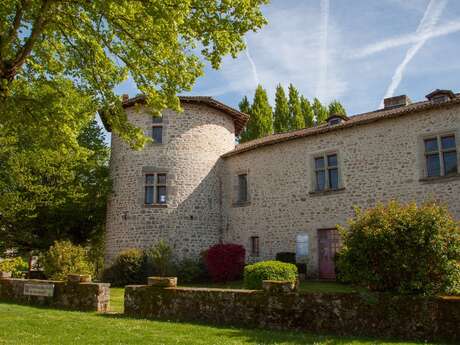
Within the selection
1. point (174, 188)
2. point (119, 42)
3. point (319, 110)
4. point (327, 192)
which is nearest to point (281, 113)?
point (319, 110)

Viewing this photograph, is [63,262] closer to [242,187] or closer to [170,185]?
[170,185]

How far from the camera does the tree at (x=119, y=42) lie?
27.7 feet

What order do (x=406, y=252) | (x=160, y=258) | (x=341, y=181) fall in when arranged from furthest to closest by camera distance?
(x=160, y=258), (x=341, y=181), (x=406, y=252)

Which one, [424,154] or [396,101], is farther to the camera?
[396,101]

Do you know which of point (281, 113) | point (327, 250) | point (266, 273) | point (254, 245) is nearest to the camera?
Answer: point (266, 273)

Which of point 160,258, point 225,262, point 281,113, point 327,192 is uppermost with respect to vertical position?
point 281,113

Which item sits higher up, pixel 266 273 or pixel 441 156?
pixel 441 156

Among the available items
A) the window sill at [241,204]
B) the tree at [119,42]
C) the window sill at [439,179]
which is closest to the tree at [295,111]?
the window sill at [241,204]

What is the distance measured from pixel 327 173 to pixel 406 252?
32.9 feet

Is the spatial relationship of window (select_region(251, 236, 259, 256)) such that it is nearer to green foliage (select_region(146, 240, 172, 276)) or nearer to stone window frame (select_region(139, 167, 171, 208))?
green foliage (select_region(146, 240, 172, 276))

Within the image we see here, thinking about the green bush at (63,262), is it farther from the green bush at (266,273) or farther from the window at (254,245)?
the window at (254,245)

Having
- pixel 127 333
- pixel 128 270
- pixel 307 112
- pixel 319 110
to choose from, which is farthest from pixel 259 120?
pixel 127 333

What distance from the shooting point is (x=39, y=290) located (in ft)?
39.1

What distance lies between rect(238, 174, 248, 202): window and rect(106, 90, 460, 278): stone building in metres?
0.05
